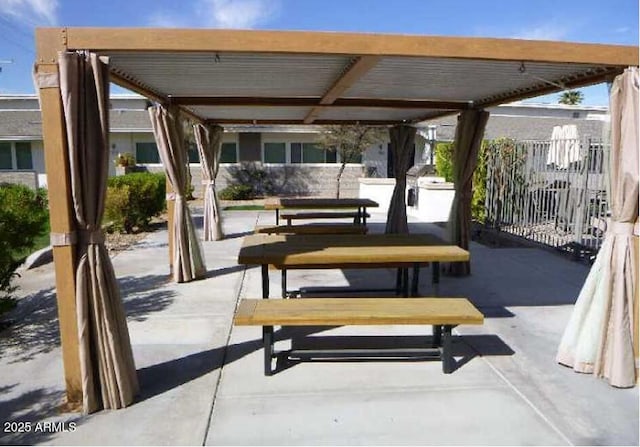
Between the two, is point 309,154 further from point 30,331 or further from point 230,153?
point 30,331

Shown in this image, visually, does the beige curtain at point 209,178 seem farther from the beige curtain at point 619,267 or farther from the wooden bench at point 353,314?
the beige curtain at point 619,267

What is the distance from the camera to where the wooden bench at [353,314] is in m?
3.66

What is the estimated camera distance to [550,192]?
9.69 metres

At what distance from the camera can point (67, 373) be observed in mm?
3420

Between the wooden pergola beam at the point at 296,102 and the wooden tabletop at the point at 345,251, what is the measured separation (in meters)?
2.16

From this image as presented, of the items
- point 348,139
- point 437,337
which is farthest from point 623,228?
point 348,139

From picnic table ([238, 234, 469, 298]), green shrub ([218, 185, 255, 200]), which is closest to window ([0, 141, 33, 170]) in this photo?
green shrub ([218, 185, 255, 200])

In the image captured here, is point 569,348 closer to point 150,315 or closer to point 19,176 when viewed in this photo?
point 150,315

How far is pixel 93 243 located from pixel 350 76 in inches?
106

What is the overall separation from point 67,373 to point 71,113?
181 centimetres

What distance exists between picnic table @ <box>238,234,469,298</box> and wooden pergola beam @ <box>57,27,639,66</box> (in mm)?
1930

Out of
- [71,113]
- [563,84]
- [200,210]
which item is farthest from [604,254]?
[200,210]

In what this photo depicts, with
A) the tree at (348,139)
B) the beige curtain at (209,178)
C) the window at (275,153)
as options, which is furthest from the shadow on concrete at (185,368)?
the window at (275,153)

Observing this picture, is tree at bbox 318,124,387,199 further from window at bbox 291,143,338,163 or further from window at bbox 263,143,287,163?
window at bbox 263,143,287,163
